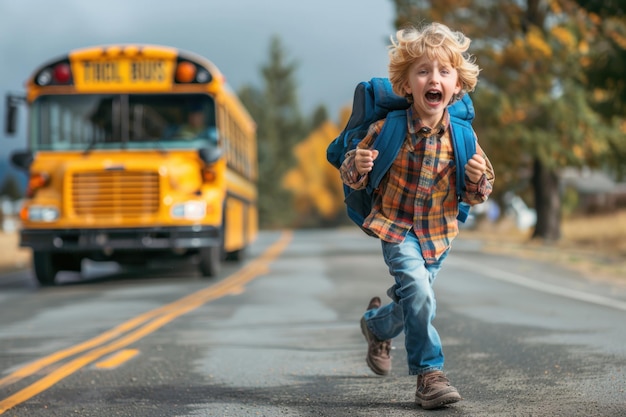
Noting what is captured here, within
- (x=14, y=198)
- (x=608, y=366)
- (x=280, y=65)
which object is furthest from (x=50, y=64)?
(x=14, y=198)

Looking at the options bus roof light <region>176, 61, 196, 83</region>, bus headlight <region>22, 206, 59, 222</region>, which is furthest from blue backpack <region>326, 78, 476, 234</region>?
bus roof light <region>176, 61, 196, 83</region>

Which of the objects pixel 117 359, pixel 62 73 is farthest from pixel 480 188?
pixel 62 73

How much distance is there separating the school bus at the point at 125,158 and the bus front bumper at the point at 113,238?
0.5 inches

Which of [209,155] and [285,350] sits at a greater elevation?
[209,155]

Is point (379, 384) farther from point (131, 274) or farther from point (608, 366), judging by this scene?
point (131, 274)

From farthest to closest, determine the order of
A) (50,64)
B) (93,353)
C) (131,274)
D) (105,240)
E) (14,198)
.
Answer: (14,198), (131,274), (50,64), (105,240), (93,353)

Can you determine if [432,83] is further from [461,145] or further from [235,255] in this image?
[235,255]

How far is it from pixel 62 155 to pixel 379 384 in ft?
30.0

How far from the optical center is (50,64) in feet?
45.0

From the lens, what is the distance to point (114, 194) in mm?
12867

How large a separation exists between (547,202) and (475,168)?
73.0 ft

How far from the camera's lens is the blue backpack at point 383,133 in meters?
4.47

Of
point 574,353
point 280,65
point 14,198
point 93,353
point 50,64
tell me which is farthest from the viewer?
point 14,198

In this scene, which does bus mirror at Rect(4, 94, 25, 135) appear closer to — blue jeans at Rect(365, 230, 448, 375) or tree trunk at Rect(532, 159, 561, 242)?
blue jeans at Rect(365, 230, 448, 375)
